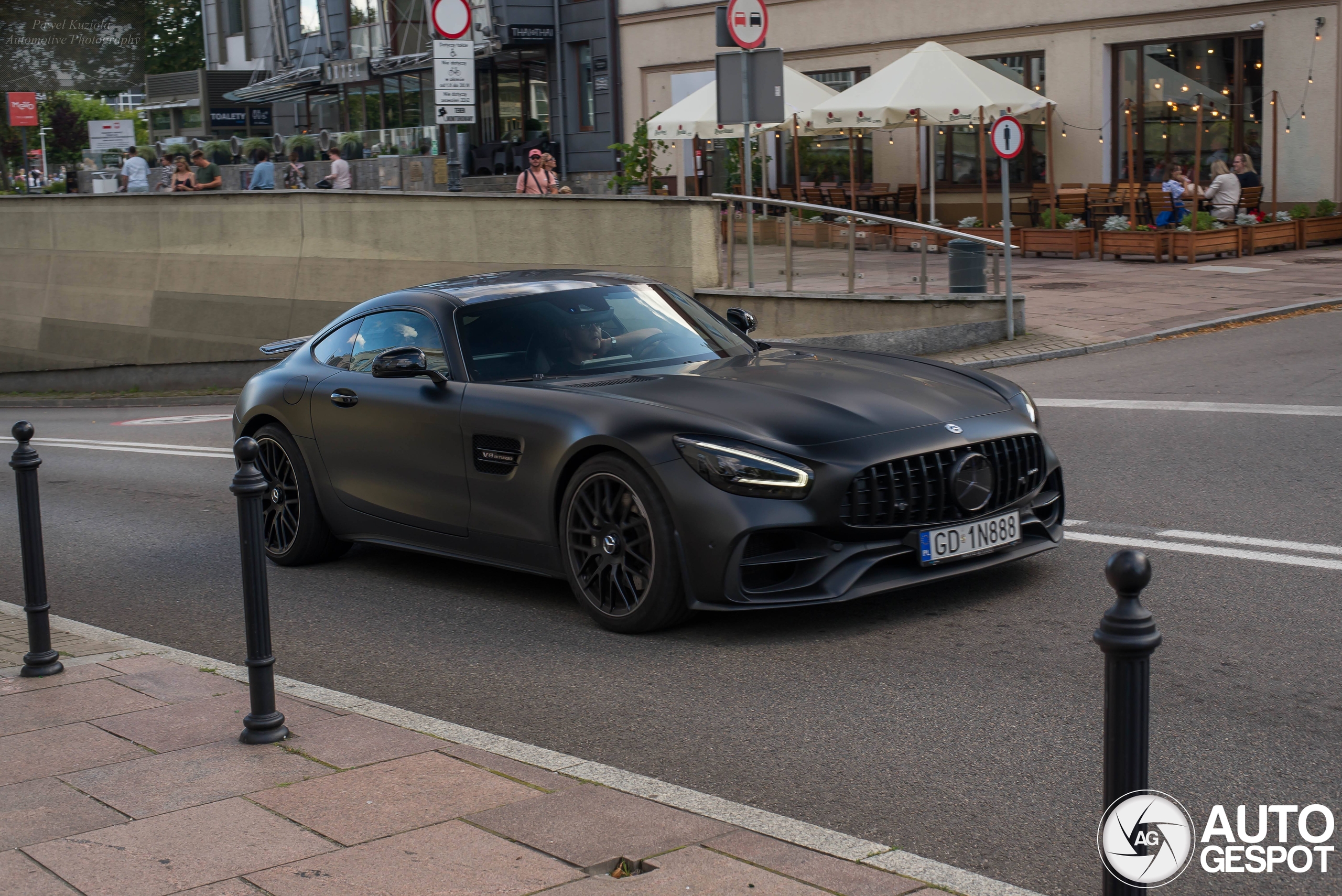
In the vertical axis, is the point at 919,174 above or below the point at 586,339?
above

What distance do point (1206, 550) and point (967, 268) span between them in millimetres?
9307

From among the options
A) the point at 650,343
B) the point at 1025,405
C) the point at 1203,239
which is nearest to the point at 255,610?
the point at 650,343

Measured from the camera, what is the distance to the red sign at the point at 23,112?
99.3 ft

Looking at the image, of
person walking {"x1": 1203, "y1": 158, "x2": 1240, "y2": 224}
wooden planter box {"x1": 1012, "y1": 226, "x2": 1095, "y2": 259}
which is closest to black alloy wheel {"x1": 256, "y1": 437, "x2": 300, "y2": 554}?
wooden planter box {"x1": 1012, "y1": 226, "x2": 1095, "y2": 259}

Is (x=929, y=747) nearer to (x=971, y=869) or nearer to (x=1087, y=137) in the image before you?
(x=971, y=869)

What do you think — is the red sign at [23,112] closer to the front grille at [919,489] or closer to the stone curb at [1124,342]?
the stone curb at [1124,342]

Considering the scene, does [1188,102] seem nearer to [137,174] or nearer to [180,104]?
[137,174]

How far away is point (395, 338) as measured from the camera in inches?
291

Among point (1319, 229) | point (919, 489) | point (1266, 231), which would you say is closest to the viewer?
point (919, 489)

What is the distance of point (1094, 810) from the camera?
3924mm

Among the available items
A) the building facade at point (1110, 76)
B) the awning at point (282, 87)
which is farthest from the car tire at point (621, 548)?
the awning at point (282, 87)

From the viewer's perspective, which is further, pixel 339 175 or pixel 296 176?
pixel 296 176

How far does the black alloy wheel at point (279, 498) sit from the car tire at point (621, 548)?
230 centimetres

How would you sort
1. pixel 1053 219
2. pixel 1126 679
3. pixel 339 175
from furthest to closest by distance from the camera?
1. pixel 339 175
2. pixel 1053 219
3. pixel 1126 679
